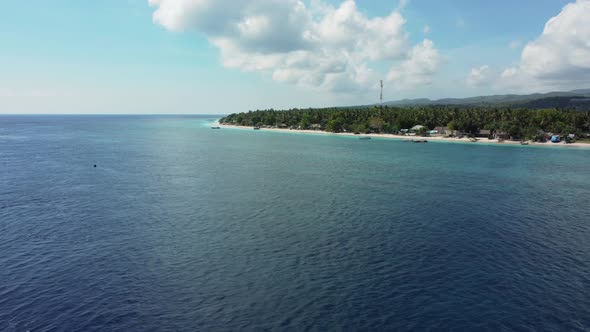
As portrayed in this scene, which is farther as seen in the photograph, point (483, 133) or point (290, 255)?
point (483, 133)

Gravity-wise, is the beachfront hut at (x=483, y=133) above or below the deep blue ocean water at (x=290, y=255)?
above

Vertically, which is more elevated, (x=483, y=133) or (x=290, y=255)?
(x=483, y=133)

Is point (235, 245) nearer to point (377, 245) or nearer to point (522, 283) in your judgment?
point (377, 245)

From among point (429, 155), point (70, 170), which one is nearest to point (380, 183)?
point (429, 155)

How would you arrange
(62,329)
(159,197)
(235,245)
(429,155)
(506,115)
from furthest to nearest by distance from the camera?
(506,115)
(429,155)
(159,197)
(235,245)
(62,329)

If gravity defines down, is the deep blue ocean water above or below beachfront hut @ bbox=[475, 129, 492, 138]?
below

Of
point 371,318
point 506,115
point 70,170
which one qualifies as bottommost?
point 371,318

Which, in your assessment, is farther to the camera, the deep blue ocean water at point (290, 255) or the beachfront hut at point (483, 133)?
the beachfront hut at point (483, 133)

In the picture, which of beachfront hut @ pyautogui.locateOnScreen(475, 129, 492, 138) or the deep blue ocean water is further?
beachfront hut @ pyautogui.locateOnScreen(475, 129, 492, 138)
